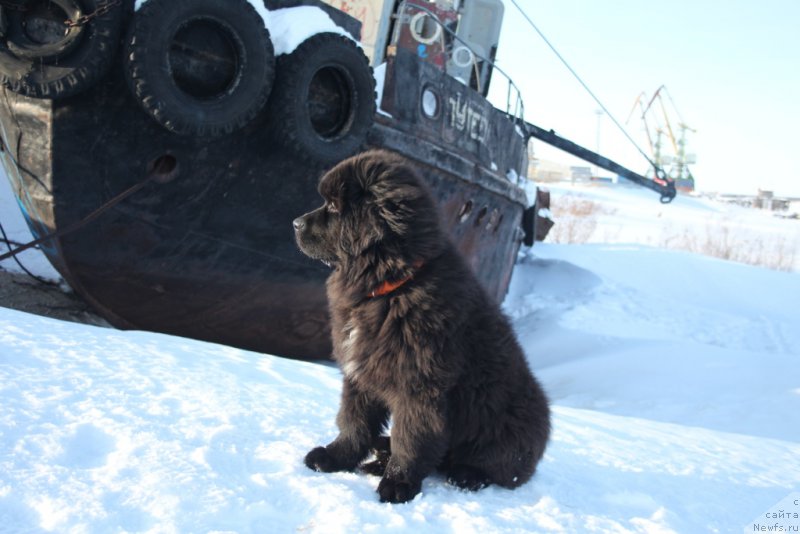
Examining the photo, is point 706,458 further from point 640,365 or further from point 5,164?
point 5,164

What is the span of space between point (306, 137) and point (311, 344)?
2166 mm

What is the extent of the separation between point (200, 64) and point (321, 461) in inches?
109

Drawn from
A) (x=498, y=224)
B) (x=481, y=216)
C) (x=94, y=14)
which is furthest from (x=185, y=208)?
(x=498, y=224)

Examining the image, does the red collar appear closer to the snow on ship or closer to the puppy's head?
the puppy's head

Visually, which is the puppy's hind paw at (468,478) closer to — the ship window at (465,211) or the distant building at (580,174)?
the ship window at (465,211)

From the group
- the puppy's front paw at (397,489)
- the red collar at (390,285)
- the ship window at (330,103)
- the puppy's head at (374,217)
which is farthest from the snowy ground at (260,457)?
the ship window at (330,103)

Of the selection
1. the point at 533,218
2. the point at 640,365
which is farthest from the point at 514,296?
the point at 640,365

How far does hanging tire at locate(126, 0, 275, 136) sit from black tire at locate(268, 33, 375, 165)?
6.2 inches

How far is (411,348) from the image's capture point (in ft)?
6.66

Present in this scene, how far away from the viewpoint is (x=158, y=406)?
Result: 2.32 metres

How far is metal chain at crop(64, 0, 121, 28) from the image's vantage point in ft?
11.1

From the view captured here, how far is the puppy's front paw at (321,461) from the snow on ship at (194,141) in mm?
2372

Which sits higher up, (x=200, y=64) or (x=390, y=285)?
(x=200, y=64)

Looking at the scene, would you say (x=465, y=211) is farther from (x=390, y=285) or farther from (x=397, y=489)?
(x=397, y=489)
